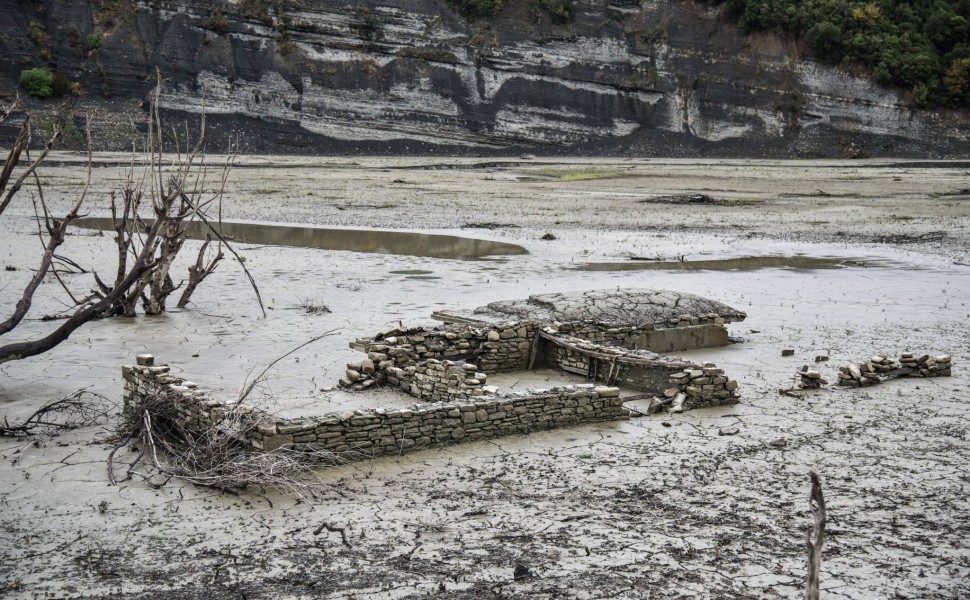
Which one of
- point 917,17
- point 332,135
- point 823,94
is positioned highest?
point 917,17

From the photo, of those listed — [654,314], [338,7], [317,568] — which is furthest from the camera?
[338,7]

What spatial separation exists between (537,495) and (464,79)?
5878 cm

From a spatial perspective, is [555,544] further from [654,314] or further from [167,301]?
[167,301]

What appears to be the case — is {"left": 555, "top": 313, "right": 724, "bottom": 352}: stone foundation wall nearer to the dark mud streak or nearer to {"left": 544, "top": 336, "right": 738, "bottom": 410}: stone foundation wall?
{"left": 544, "top": 336, "right": 738, "bottom": 410}: stone foundation wall

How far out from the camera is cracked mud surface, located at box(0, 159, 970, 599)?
6980mm

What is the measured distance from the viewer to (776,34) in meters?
66.2

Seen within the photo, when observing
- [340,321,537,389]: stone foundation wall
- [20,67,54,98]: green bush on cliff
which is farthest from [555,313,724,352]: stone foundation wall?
[20,67,54,98]: green bush on cliff

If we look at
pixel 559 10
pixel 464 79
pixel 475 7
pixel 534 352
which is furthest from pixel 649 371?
pixel 475 7

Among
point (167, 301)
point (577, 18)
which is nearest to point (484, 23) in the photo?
point (577, 18)

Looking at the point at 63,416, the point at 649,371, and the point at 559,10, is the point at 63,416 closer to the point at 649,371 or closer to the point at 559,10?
the point at 649,371

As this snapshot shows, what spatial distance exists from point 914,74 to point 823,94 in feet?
18.1

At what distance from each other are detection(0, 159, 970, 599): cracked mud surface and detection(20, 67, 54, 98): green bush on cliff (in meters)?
42.8

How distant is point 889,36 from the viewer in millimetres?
65562

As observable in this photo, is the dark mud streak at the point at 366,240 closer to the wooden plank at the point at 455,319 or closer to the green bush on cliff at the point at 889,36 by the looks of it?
the wooden plank at the point at 455,319
